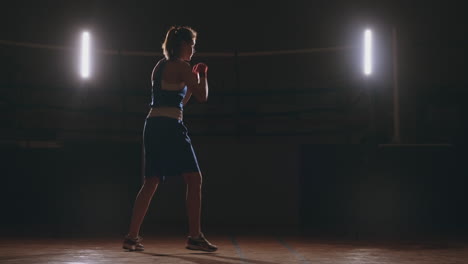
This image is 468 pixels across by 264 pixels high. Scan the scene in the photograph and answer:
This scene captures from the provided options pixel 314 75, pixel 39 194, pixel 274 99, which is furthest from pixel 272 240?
pixel 314 75

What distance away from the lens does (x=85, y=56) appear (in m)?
6.58

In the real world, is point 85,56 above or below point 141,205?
above

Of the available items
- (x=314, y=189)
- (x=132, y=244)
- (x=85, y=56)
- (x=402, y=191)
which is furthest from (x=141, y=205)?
(x=85, y=56)

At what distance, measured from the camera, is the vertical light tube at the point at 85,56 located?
650cm

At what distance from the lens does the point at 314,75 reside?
27.0 ft

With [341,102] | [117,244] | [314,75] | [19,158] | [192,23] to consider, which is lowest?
[117,244]

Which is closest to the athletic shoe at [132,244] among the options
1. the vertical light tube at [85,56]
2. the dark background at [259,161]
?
the dark background at [259,161]

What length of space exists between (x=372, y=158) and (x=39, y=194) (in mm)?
2885

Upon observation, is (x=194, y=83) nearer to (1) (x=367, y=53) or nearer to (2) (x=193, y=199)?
(2) (x=193, y=199)

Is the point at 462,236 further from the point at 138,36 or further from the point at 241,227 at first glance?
the point at 138,36

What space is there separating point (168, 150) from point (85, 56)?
2.94 metres

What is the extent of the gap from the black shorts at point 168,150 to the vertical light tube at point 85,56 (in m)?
2.71

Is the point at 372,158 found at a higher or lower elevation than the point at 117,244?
higher

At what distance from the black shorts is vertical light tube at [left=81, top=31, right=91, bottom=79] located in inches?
107
